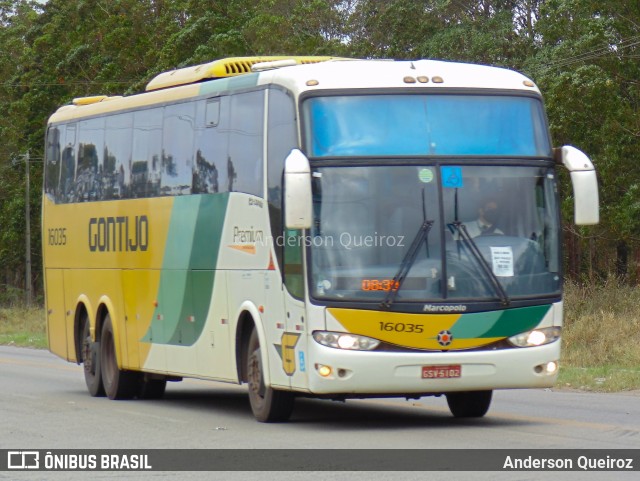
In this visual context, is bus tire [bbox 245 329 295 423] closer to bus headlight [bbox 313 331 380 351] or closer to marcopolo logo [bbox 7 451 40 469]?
bus headlight [bbox 313 331 380 351]

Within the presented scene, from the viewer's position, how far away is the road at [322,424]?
1223cm

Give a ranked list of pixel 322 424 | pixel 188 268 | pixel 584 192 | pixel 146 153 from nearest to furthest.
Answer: pixel 584 192 < pixel 322 424 < pixel 188 268 < pixel 146 153

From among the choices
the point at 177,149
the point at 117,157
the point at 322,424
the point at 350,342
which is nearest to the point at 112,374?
the point at 117,157

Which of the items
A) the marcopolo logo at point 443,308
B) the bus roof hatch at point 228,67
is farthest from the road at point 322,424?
the bus roof hatch at point 228,67

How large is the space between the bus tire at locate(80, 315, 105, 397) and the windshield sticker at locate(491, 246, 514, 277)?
26.4ft

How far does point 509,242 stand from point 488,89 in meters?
1.59

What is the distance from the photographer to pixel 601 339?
2317 cm

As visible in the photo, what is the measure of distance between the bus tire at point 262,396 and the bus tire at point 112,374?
472cm

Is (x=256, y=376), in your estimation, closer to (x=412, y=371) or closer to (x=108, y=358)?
(x=412, y=371)

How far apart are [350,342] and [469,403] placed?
2351 mm

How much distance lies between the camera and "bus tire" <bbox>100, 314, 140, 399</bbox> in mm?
18922

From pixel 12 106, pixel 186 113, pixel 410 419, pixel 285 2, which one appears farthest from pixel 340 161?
pixel 12 106

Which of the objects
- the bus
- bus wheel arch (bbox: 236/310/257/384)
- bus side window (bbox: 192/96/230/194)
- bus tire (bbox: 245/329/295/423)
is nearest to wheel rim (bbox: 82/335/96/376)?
the bus

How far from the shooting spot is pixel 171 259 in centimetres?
1692
